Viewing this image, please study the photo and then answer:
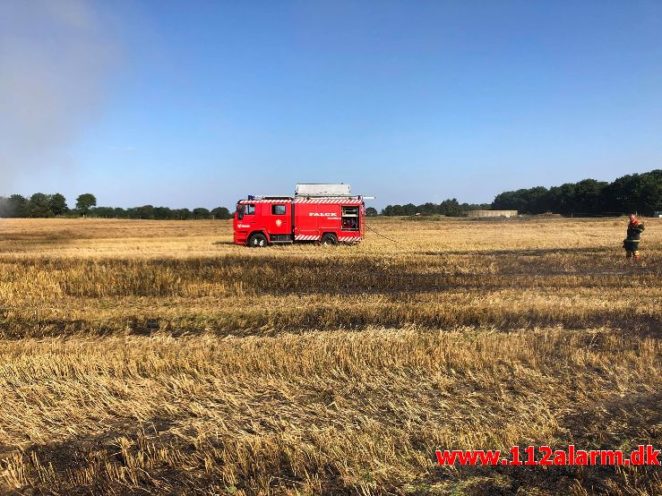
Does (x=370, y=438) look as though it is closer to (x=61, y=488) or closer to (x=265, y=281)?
(x=61, y=488)

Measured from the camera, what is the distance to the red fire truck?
1082 inches

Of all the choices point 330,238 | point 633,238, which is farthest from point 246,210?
point 633,238

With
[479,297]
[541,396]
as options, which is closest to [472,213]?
[479,297]

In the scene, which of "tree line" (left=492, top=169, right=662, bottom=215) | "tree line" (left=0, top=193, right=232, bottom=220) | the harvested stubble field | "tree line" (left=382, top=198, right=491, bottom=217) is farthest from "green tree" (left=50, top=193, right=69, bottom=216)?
"tree line" (left=492, top=169, right=662, bottom=215)

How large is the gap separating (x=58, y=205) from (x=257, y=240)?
68642 mm

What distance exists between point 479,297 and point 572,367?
5.22 m

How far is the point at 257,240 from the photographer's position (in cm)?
2762

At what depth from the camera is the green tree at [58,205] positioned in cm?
8100

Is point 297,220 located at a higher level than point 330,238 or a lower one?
higher

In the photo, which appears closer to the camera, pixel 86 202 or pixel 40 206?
pixel 40 206

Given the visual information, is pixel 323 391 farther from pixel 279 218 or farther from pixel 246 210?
pixel 246 210

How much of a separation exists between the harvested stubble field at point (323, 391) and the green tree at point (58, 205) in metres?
79.8

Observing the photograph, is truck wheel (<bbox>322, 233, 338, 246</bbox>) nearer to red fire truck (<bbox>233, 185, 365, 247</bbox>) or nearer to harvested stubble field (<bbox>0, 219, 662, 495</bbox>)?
red fire truck (<bbox>233, 185, 365, 247</bbox>)

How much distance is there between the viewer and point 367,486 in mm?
3486
